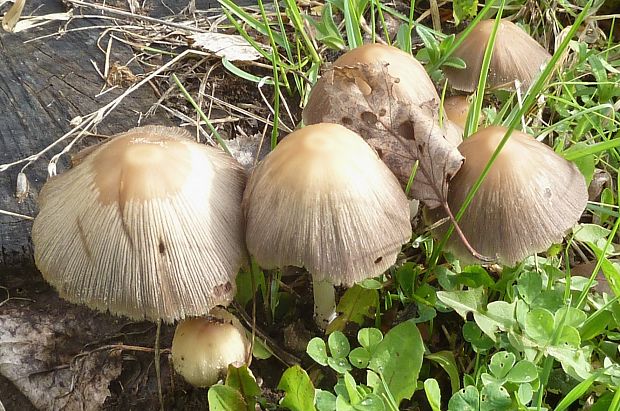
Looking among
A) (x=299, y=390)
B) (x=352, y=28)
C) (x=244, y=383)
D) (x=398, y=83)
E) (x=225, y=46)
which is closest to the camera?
(x=299, y=390)

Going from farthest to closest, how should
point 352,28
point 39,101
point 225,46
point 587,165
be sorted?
point 225,46 < point 352,28 < point 39,101 < point 587,165

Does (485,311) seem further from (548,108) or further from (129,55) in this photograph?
(129,55)

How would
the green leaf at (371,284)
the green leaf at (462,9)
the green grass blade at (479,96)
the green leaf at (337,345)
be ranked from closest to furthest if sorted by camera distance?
the green leaf at (337,345) < the green leaf at (371,284) < the green grass blade at (479,96) < the green leaf at (462,9)

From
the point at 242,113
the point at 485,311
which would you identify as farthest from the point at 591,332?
the point at 242,113

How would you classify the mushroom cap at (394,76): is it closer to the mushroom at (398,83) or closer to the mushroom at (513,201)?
the mushroom at (398,83)

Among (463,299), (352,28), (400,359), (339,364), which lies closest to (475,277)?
(463,299)

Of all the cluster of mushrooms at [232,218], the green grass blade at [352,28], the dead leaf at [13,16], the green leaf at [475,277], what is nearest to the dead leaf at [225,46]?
the green grass blade at [352,28]

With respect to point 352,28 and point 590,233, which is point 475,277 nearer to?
point 590,233
